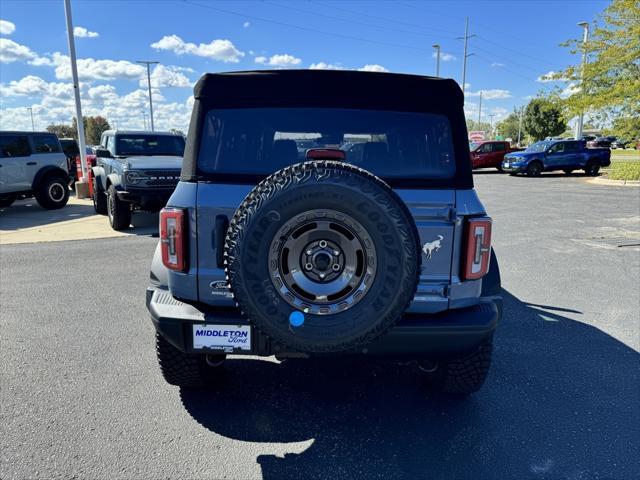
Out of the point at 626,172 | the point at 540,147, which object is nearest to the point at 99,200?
the point at 626,172

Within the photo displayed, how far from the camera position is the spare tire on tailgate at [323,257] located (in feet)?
7.11

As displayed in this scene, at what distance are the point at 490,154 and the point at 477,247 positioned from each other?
26.2 meters

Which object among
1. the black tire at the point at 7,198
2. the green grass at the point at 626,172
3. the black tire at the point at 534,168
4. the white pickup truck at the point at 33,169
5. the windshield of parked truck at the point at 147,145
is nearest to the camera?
the windshield of parked truck at the point at 147,145

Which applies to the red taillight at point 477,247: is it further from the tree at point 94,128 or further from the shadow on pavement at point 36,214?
the tree at point 94,128

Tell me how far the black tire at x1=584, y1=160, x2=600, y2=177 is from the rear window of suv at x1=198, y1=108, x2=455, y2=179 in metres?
23.2

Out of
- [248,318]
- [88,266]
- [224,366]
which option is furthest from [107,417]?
[88,266]

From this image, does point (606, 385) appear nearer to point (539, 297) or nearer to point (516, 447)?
point (516, 447)

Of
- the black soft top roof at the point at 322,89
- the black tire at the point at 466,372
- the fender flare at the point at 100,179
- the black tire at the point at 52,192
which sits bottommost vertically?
the black tire at the point at 466,372

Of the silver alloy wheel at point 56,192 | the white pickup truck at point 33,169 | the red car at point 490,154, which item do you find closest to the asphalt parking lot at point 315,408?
the white pickup truck at point 33,169

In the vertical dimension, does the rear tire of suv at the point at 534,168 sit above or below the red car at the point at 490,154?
below

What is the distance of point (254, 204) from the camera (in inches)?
86.2

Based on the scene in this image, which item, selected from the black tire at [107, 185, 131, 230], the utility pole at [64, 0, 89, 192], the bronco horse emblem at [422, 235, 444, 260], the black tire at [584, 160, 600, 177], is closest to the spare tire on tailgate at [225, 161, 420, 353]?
the bronco horse emblem at [422, 235, 444, 260]

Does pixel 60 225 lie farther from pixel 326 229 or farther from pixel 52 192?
pixel 326 229

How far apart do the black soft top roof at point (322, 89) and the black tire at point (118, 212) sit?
281 inches
